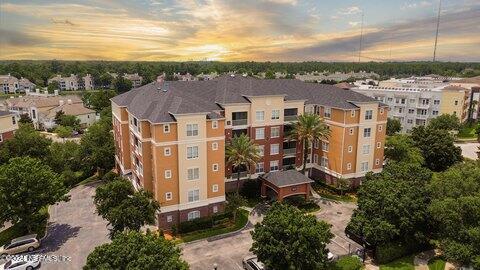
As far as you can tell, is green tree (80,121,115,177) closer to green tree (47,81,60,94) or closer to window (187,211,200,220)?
window (187,211,200,220)

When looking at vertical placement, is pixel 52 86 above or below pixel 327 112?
below

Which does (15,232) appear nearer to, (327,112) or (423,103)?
(327,112)

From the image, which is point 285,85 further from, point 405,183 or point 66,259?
point 66,259

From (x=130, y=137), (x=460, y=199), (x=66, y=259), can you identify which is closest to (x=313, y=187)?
(x=460, y=199)

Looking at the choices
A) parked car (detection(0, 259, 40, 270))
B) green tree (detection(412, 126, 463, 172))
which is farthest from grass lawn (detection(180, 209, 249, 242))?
green tree (detection(412, 126, 463, 172))

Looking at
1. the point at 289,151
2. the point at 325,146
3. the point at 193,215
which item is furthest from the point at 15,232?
the point at 325,146

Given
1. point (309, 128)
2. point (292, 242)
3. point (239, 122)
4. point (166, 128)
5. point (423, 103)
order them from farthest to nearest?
1. point (423, 103)
2. point (309, 128)
3. point (239, 122)
4. point (166, 128)
5. point (292, 242)

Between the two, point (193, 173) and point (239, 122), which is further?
point (239, 122)
